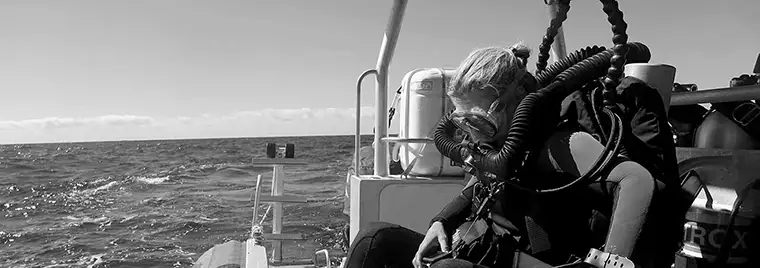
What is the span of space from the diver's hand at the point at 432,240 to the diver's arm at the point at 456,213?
1.0 inches

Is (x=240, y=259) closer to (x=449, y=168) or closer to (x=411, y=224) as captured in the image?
(x=411, y=224)

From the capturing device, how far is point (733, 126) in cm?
221

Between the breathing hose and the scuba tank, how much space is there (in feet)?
2.03

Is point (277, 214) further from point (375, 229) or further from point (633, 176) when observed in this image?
point (633, 176)

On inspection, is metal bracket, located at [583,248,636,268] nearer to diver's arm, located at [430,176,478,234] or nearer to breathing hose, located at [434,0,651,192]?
breathing hose, located at [434,0,651,192]

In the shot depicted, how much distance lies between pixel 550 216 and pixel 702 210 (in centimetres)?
76

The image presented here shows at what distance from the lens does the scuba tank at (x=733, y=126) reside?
2.18 meters

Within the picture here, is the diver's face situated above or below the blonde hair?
below

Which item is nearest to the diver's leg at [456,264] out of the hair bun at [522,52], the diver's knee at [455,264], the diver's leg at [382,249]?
the diver's knee at [455,264]

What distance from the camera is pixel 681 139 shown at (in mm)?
2535

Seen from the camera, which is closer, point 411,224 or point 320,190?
point 411,224

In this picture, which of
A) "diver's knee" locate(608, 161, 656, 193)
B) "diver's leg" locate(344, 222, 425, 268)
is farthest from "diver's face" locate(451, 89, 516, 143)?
"diver's leg" locate(344, 222, 425, 268)

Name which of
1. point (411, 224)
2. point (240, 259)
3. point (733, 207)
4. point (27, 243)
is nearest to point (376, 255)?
point (733, 207)

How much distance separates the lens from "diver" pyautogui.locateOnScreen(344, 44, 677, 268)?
1505mm
